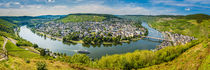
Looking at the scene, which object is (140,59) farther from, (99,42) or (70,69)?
(99,42)

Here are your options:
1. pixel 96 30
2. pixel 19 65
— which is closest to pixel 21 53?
pixel 19 65

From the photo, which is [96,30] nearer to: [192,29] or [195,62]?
[192,29]

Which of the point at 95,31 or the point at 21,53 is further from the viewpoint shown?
the point at 95,31

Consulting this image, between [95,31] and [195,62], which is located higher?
[195,62]

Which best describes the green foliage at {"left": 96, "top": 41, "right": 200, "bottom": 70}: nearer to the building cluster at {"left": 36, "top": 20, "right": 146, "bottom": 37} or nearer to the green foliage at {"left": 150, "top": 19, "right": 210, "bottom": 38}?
the building cluster at {"left": 36, "top": 20, "right": 146, "bottom": 37}

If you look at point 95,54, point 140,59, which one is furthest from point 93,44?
point 140,59

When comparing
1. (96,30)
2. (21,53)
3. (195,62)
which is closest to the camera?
(195,62)

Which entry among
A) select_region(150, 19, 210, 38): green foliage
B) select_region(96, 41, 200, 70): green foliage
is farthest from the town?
select_region(96, 41, 200, 70): green foliage

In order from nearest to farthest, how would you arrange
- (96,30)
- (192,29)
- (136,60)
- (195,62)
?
(195,62) → (136,60) → (192,29) → (96,30)

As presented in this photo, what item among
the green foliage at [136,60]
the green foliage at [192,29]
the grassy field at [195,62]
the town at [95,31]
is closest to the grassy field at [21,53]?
the green foliage at [136,60]

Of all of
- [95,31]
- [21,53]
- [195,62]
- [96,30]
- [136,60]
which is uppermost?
[195,62]

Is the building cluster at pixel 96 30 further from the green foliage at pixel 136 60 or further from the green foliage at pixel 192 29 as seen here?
the green foliage at pixel 136 60
